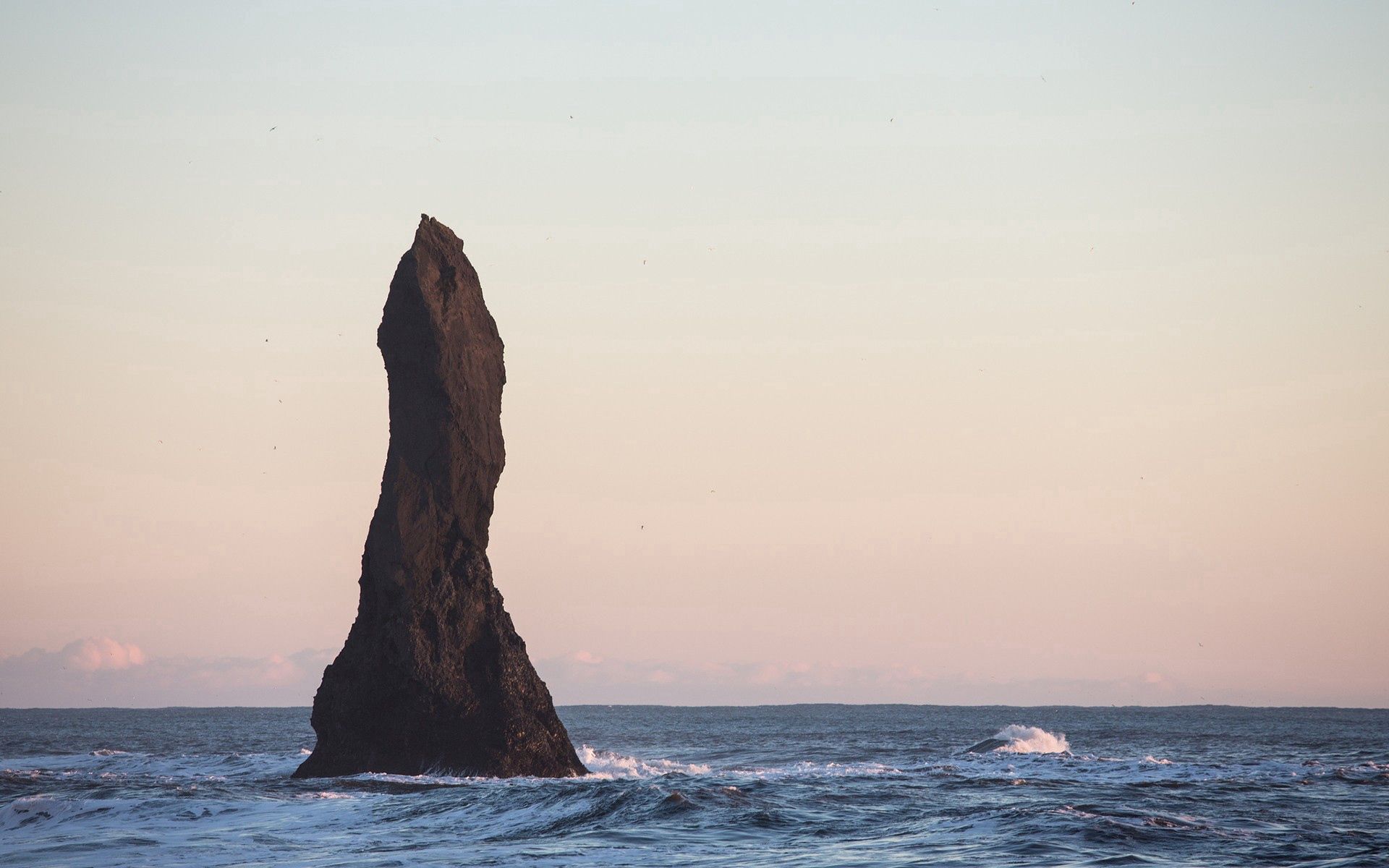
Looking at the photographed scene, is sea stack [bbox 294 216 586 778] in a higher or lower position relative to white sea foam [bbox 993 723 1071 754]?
higher

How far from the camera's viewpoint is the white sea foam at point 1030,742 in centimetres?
4225

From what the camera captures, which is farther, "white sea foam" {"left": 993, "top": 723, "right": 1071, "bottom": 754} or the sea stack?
"white sea foam" {"left": 993, "top": 723, "right": 1071, "bottom": 754}

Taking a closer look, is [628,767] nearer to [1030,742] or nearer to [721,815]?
[721,815]

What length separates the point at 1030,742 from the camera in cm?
4531

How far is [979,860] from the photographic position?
16.3 meters

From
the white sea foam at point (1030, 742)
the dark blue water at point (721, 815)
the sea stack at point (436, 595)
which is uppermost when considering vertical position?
the sea stack at point (436, 595)

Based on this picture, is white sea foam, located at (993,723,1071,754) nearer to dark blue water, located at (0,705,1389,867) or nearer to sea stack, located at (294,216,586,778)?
dark blue water, located at (0,705,1389,867)

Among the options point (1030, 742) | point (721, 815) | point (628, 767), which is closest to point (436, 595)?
point (628, 767)

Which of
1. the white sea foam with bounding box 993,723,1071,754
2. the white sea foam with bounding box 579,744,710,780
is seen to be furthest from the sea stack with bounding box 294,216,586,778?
the white sea foam with bounding box 993,723,1071,754

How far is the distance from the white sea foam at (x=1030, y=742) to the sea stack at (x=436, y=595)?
59.1ft

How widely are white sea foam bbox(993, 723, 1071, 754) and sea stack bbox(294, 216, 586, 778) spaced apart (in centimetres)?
1801

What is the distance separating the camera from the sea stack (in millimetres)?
28328

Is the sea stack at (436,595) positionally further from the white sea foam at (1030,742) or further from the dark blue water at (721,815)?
the white sea foam at (1030,742)

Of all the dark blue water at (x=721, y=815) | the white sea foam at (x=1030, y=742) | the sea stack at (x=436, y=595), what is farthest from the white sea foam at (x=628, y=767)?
the white sea foam at (x=1030, y=742)
